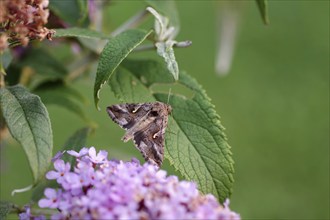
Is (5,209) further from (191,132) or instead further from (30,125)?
(191,132)

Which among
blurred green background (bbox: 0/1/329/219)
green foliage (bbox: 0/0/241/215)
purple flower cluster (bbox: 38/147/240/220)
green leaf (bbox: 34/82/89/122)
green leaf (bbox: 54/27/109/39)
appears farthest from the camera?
blurred green background (bbox: 0/1/329/219)

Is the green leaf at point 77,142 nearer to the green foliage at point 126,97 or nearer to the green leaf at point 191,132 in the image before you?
the green foliage at point 126,97

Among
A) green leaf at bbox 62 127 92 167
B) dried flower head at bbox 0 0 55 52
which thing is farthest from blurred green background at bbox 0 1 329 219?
dried flower head at bbox 0 0 55 52

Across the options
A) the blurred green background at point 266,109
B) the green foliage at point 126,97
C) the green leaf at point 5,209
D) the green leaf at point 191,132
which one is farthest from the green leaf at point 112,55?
the blurred green background at point 266,109

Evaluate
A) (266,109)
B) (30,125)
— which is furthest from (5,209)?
(266,109)

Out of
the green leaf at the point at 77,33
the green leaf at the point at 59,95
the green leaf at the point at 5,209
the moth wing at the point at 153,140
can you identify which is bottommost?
the green leaf at the point at 5,209

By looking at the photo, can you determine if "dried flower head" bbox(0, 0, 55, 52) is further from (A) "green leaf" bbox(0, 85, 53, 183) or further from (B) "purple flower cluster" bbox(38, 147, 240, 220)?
(B) "purple flower cluster" bbox(38, 147, 240, 220)

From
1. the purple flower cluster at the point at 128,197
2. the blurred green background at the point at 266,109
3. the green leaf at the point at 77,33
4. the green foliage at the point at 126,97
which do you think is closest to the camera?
the purple flower cluster at the point at 128,197

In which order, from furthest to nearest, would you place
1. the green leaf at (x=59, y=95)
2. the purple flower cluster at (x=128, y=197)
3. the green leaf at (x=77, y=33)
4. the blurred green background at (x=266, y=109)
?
the blurred green background at (x=266, y=109) < the green leaf at (x=59, y=95) < the green leaf at (x=77, y=33) < the purple flower cluster at (x=128, y=197)

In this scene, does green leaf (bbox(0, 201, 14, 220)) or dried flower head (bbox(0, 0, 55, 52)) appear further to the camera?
→ green leaf (bbox(0, 201, 14, 220))
